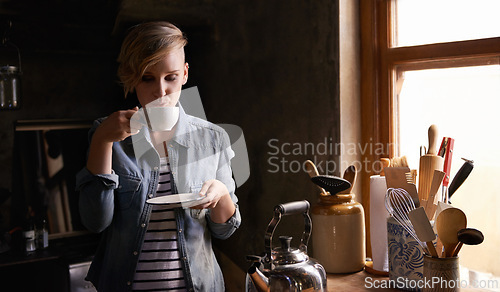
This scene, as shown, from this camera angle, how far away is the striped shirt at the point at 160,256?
1360 millimetres

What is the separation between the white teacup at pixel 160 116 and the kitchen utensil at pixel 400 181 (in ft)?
1.90

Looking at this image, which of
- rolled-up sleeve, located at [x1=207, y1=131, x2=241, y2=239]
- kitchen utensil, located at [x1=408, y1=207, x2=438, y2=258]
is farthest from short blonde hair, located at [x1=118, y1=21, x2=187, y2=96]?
kitchen utensil, located at [x1=408, y1=207, x2=438, y2=258]

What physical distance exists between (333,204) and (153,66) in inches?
24.9

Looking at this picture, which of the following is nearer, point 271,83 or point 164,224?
point 164,224

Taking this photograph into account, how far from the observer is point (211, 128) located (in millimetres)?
1541

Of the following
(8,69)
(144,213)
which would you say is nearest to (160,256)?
(144,213)

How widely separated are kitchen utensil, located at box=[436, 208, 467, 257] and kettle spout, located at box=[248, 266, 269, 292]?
16.1 inches

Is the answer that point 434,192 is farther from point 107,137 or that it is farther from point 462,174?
point 107,137

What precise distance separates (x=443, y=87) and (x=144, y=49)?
881 mm

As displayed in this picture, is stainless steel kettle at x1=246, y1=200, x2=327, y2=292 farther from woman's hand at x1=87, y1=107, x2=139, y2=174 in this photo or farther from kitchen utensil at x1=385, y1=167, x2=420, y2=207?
woman's hand at x1=87, y1=107, x2=139, y2=174

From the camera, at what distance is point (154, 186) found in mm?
1392

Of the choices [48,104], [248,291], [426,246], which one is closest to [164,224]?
[248,291]

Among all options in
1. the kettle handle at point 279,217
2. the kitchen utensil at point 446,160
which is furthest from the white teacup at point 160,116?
the kitchen utensil at point 446,160

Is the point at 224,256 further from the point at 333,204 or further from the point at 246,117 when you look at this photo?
the point at 333,204
